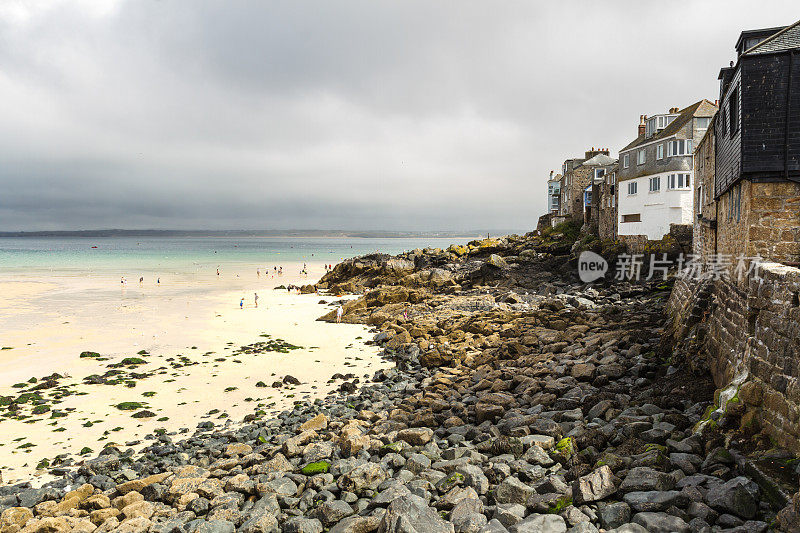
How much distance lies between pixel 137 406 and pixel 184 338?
11094mm

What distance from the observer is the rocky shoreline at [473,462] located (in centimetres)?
659

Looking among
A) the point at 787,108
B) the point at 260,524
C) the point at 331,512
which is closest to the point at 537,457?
the point at 331,512

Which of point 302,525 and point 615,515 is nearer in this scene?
point 615,515

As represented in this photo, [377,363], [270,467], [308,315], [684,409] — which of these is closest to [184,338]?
[308,315]

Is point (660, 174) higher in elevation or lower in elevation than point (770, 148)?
higher

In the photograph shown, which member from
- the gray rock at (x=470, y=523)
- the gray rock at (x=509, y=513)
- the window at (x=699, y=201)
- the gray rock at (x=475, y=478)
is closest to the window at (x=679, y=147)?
the window at (x=699, y=201)

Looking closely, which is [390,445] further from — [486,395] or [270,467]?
[486,395]

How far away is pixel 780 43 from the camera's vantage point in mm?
12570

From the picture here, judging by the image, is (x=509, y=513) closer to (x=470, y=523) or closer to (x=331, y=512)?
(x=470, y=523)

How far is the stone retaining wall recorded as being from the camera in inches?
267

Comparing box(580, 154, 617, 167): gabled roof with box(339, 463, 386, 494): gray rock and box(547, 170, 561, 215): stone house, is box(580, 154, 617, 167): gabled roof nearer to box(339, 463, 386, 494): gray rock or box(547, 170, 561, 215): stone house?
box(547, 170, 561, 215): stone house

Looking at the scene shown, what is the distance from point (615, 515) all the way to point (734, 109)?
13.1 metres

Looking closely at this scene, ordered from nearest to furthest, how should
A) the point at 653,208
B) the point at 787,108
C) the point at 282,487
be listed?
the point at 282,487 → the point at 787,108 → the point at 653,208

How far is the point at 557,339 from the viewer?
59.0ft
